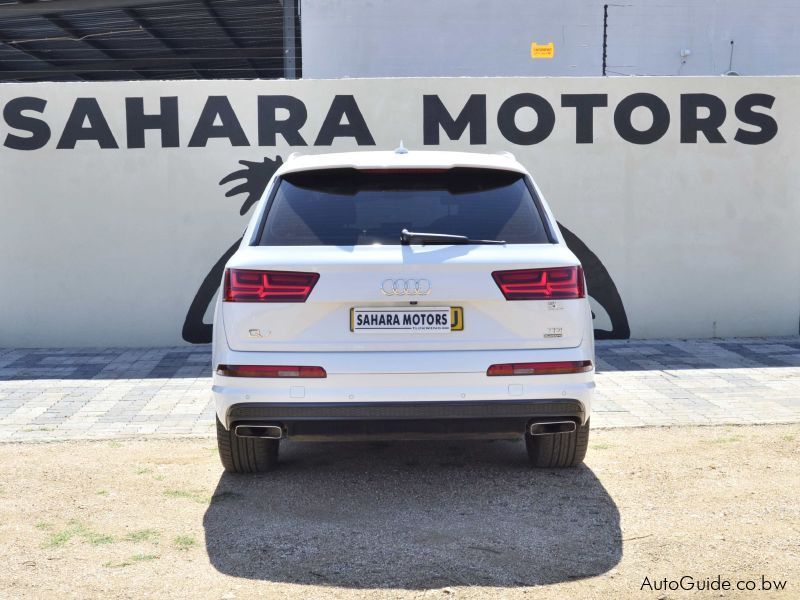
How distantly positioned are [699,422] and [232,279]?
362 cm

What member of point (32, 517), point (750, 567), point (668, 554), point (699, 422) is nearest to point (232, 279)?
point (32, 517)

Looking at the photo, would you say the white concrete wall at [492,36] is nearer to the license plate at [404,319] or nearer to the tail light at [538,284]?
the tail light at [538,284]

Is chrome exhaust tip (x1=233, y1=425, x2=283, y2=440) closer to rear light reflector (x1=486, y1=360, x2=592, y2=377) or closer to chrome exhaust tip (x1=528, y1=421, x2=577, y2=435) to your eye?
rear light reflector (x1=486, y1=360, x2=592, y2=377)

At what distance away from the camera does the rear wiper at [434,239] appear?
4.71m

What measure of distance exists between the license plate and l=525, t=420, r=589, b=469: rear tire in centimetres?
112

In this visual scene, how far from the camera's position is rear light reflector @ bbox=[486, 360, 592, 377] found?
14.8 ft

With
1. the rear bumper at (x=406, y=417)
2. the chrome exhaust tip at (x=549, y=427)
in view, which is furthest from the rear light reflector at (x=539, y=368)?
the chrome exhaust tip at (x=549, y=427)

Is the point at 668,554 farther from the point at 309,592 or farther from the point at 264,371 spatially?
the point at 264,371

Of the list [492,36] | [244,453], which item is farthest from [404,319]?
[492,36]

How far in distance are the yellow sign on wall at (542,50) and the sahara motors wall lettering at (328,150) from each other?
7049mm

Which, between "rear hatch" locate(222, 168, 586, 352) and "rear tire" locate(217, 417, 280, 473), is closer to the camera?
"rear hatch" locate(222, 168, 586, 352)

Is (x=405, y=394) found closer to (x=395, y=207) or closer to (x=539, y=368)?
(x=539, y=368)

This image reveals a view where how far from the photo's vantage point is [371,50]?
16578mm

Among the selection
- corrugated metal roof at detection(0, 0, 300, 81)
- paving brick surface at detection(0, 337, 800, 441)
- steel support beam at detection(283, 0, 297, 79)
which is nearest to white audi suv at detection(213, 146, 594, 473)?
paving brick surface at detection(0, 337, 800, 441)
